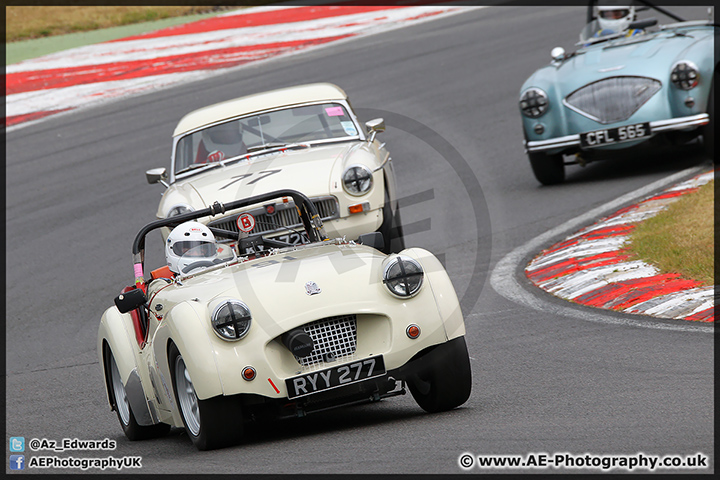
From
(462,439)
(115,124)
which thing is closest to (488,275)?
(462,439)

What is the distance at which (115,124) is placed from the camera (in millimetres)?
18156

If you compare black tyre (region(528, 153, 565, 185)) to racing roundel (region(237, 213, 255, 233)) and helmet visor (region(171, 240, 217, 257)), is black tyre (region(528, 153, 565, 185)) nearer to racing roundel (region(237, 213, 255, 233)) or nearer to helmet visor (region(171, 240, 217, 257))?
racing roundel (region(237, 213, 255, 233))

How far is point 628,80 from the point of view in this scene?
10.9 metres

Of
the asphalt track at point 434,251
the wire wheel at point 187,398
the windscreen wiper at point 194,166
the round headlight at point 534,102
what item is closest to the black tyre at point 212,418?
the wire wheel at point 187,398

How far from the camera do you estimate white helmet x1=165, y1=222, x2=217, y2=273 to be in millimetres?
6172

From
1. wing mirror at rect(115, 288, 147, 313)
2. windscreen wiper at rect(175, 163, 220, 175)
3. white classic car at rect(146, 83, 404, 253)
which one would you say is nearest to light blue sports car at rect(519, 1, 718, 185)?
white classic car at rect(146, 83, 404, 253)

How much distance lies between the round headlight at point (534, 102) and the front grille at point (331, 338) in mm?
6769

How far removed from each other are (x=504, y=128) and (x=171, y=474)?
11.2 m

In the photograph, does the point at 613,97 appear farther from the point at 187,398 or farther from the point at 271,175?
the point at 187,398

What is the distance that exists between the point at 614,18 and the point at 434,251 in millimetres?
4377

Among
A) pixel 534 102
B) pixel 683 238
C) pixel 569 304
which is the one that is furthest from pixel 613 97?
pixel 569 304

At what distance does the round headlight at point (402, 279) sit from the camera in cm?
511

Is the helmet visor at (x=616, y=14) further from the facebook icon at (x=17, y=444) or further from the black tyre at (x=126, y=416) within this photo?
the facebook icon at (x=17, y=444)

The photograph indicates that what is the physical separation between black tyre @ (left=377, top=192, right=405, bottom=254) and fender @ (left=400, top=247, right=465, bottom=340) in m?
3.71
